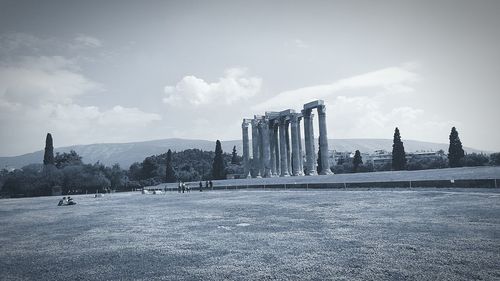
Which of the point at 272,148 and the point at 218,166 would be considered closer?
the point at 272,148

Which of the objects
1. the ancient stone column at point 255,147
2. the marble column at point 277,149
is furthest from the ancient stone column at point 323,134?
the ancient stone column at point 255,147

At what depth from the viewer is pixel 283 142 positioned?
65.9 m

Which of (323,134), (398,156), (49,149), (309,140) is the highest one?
(49,149)

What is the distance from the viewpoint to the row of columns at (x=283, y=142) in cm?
5619

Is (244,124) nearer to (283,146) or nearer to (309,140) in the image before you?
(283,146)

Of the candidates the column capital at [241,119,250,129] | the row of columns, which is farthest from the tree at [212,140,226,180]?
the column capital at [241,119,250,129]

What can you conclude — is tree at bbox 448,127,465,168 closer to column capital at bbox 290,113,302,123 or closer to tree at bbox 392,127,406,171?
tree at bbox 392,127,406,171

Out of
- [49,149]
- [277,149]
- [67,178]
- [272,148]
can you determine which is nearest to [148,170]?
[49,149]

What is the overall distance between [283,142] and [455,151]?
32.4 m

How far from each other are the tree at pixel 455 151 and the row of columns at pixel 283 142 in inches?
1071

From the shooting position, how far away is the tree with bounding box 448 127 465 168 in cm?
6438

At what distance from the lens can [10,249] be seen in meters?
11.1

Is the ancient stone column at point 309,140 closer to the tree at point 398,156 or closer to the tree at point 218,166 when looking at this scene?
the tree at point 398,156

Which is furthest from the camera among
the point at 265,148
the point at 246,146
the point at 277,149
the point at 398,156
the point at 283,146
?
the point at 246,146
